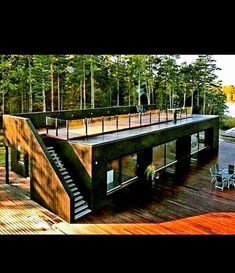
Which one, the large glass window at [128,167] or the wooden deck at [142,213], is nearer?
the wooden deck at [142,213]

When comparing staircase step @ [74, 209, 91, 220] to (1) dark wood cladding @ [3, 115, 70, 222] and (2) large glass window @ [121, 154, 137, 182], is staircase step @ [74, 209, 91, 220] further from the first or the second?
(2) large glass window @ [121, 154, 137, 182]

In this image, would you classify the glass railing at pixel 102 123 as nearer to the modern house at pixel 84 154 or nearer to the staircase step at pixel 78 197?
the modern house at pixel 84 154

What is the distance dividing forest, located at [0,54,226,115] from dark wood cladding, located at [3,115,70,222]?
38.0ft

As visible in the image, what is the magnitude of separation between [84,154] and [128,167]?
298 centimetres

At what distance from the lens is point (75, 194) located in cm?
913

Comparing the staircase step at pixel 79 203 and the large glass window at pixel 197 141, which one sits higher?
the large glass window at pixel 197 141

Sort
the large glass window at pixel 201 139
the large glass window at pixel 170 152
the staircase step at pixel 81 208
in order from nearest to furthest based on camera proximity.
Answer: the staircase step at pixel 81 208
the large glass window at pixel 170 152
the large glass window at pixel 201 139

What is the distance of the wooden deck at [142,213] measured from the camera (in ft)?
26.3

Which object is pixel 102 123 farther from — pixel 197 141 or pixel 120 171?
pixel 197 141

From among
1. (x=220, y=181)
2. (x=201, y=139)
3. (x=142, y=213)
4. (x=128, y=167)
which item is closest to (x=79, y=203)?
(x=142, y=213)

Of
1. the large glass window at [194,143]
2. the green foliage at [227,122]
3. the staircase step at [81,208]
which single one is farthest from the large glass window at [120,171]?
the green foliage at [227,122]
